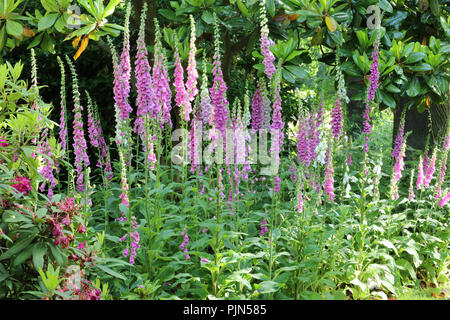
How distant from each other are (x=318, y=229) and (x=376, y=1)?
2098 millimetres

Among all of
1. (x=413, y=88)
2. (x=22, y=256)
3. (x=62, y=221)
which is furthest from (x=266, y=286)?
(x=413, y=88)

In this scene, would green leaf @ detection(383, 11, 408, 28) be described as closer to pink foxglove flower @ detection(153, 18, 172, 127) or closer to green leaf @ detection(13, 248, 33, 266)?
pink foxglove flower @ detection(153, 18, 172, 127)

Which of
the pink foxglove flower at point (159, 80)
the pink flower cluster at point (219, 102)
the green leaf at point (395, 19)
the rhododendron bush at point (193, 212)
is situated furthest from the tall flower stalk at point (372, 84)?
the pink foxglove flower at point (159, 80)

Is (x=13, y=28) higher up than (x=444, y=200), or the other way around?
(x=13, y=28)

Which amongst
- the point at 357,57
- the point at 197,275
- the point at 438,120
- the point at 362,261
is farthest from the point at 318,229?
the point at 438,120

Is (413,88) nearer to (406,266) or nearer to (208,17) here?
(406,266)

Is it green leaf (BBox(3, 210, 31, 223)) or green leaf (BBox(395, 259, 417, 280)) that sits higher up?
green leaf (BBox(3, 210, 31, 223))

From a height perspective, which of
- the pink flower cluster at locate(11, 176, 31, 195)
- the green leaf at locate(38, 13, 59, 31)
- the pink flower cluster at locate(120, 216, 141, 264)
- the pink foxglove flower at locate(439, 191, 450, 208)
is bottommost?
the pink flower cluster at locate(120, 216, 141, 264)

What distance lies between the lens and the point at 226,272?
139 inches

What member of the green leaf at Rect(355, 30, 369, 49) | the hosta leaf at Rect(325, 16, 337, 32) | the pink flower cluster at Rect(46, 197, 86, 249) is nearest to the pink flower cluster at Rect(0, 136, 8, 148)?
the pink flower cluster at Rect(46, 197, 86, 249)

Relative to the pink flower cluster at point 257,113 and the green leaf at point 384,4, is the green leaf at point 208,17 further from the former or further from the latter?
the green leaf at point 384,4

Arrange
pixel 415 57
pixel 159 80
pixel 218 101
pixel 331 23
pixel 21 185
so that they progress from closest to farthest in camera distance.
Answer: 1. pixel 21 185
2. pixel 218 101
3. pixel 159 80
4. pixel 331 23
5. pixel 415 57

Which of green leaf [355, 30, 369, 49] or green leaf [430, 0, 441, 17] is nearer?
green leaf [355, 30, 369, 49]

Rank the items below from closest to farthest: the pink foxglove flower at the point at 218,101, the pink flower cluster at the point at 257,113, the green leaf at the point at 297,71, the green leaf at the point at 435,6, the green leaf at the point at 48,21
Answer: the pink foxglove flower at the point at 218,101
the green leaf at the point at 48,21
the green leaf at the point at 297,71
the pink flower cluster at the point at 257,113
the green leaf at the point at 435,6
